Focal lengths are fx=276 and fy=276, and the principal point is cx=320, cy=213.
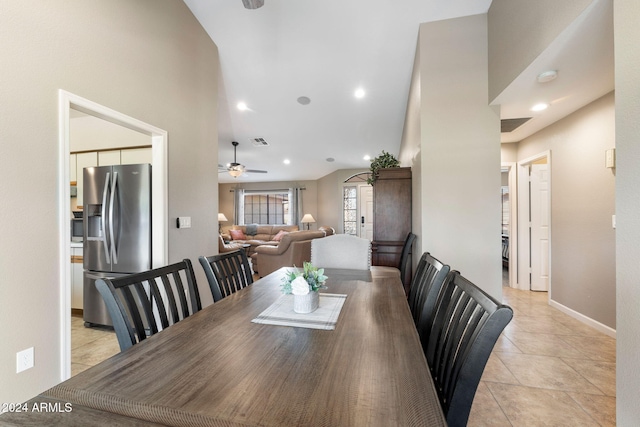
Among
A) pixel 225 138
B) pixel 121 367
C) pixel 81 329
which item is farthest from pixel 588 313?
pixel 225 138

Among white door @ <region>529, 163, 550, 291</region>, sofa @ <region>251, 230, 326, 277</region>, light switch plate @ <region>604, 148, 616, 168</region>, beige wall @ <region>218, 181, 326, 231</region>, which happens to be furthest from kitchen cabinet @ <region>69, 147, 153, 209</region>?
beige wall @ <region>218, 181, 326, 231</region>

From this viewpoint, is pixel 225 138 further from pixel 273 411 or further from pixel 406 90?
pixel 273 411

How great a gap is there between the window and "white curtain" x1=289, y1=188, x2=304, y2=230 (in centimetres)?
47

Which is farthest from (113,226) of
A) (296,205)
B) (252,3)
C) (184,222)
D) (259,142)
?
(296,205)

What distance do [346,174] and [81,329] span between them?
708 centimetres

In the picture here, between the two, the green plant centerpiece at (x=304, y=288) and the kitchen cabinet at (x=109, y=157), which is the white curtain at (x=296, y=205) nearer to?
the kitchen cabinet at (x=109, y=157)

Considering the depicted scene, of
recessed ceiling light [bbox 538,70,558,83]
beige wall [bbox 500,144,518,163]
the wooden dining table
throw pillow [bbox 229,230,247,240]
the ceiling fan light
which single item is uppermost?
the ceiling fan light

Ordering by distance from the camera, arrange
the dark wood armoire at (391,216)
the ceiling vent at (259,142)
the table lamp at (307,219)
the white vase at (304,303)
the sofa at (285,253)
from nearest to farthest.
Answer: the white vase at (304,303) < the dark wood armoire at (391,216) < the sofa at (285,253) < the ceiling vent at (259,142) < the table lamp at (307,219)

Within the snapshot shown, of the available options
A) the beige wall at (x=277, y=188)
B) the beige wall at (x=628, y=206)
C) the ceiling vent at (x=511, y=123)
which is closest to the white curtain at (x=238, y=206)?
the beige wall at (x=277, y=188)

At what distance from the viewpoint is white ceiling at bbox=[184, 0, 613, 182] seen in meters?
2.72

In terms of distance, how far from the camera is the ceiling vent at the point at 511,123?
3.29 metres

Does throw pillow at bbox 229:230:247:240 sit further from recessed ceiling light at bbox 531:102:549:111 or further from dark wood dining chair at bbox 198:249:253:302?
recessed ceiling light at bbox 531:102:549:111

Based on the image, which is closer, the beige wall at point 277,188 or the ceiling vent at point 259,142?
the ceiling vent at point 259,142

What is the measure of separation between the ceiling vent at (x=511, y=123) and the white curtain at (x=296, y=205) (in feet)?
21.5
